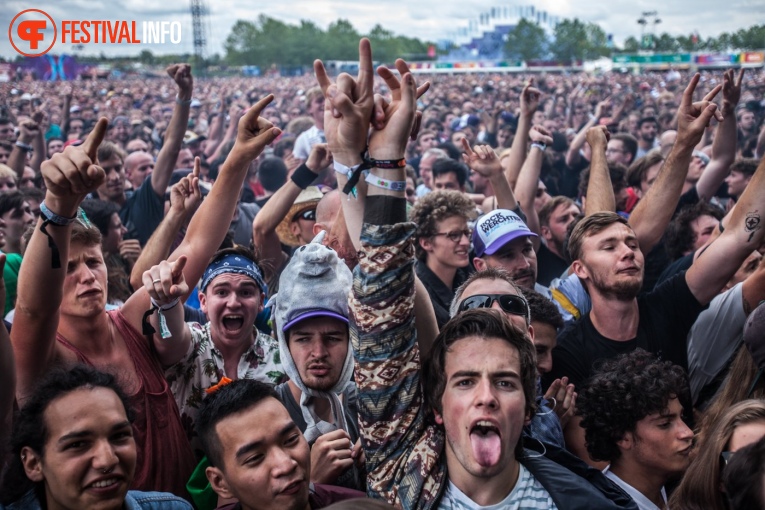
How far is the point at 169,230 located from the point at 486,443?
1.91 meters

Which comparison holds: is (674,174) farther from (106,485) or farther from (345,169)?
(106,485)

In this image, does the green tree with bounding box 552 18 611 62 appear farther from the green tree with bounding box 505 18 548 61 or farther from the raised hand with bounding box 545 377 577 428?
the raised hand with bounding box 545 377 577 428

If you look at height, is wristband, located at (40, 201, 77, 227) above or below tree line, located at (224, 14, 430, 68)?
below

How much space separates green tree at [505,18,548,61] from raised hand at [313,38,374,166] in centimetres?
8331

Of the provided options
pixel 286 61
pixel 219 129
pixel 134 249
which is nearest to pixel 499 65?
pixel 286 61

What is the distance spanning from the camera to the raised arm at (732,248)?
10.2ft

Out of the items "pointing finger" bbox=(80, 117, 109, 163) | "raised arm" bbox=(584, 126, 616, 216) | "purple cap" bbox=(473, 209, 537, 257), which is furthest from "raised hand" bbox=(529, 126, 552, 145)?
"pointing finger" bbox=(80, 117, 109, 163)

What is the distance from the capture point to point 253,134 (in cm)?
268

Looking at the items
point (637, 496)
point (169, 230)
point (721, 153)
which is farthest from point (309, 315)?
point (721, 153)

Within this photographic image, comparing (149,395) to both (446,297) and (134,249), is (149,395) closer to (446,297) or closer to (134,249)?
(446,297)

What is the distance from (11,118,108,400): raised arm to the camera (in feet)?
6.56

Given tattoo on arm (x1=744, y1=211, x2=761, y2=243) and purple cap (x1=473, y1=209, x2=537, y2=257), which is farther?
purple cap (x1=473, y1=209, x2=537, y2=257)

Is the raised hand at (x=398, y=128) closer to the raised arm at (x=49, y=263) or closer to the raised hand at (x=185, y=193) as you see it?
the raised arm at (x=49, y=263)

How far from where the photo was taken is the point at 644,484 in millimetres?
2561
